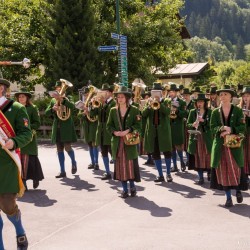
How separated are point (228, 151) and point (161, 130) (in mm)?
2330

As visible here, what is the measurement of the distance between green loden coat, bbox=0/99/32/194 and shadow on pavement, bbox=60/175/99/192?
3.83 metres

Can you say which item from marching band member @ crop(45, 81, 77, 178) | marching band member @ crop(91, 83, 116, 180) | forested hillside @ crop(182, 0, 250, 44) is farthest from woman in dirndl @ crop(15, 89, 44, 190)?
forested hillside @ crop(182, 0, 250, 44)

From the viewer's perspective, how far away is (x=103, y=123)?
34.5 ft

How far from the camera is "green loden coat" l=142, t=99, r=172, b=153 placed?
9.45 metres

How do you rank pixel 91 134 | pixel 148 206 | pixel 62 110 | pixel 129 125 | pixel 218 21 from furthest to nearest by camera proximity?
pixel 218 21, pixel 91 134, pixel 62 110, pixel 129 125, pixel 148 206

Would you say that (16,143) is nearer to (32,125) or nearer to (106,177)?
(32,125)

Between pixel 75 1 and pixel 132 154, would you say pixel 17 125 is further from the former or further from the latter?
pixel 75 1

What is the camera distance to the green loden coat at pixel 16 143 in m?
5.08

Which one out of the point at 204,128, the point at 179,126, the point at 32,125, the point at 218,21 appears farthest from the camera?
the point at 218,21

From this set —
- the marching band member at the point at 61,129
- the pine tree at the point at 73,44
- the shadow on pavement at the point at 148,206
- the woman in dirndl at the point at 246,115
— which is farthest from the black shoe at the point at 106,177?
the pine tree at the point at 73,44

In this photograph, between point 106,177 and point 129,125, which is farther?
point 106,177

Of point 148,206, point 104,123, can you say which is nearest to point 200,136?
point 104,123

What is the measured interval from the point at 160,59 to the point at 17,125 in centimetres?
1999

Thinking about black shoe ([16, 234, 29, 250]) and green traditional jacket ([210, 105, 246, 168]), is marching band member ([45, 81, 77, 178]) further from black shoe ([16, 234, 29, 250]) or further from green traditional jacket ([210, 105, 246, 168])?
black shoe ([16, 234, 29, 250])
